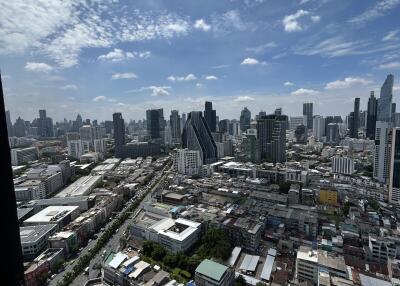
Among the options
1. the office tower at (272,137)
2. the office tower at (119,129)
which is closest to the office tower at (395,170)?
the office tower at (272,137)

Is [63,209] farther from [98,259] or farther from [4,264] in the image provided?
[4,264]

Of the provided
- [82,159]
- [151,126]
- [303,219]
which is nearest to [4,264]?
[303,219]

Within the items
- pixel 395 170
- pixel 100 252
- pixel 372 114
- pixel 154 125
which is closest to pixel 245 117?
pixel 372 114

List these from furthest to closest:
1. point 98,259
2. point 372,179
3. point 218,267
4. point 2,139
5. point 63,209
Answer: point 372,179
point 63,209
point 98,259
point 218,267
point 2,139

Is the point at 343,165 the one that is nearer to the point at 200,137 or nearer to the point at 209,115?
the point at 200,137

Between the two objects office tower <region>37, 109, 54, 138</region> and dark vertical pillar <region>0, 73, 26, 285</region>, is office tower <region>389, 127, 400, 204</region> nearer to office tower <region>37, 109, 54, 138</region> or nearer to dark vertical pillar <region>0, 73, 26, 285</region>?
dark vertical pillar <region>0, 73, 26, 285</region>

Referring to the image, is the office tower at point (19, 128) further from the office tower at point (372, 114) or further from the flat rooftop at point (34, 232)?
the office tower at point (372, 114)

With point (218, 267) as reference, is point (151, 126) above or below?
above
